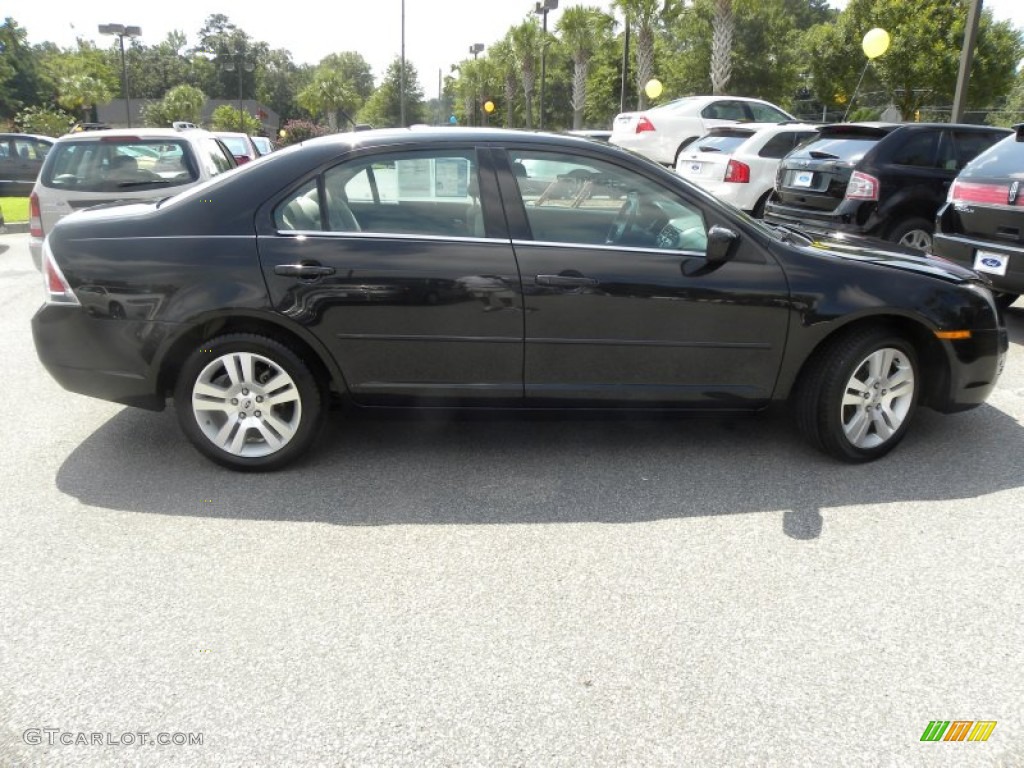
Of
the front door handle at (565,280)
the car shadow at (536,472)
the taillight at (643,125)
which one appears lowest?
the car shadow at (536,472)

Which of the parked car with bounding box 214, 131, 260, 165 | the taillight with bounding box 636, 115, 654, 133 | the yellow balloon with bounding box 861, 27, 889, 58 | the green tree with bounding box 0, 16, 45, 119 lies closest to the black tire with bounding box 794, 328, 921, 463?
the parked car with bounding box 214, 131, 260, 165

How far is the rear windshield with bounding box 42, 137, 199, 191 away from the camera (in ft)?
24.8

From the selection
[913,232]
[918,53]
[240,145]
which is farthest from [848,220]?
[918,53]

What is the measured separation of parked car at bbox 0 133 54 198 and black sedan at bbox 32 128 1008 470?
15.6m

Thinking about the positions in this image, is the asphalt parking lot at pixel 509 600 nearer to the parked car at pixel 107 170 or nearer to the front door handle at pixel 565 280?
the front door handle at pixel 565 280

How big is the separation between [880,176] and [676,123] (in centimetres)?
788

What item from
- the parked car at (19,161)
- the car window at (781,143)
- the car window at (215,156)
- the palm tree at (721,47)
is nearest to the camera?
the car window at (215,156)

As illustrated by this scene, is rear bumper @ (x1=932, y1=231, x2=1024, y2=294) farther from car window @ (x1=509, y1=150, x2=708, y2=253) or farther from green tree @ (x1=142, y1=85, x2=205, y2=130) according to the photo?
green tree @ (x1=142, y1=85, x2=205, y2=130)

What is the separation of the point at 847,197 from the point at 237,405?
20.4ft

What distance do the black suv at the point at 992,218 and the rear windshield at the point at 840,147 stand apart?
152 cm

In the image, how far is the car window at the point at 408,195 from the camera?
12.6 ft

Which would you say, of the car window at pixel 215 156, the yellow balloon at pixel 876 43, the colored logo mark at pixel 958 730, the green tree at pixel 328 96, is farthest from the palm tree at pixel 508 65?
the colored logo mark at pixel 958 730

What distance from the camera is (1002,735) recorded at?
2291 millimetres

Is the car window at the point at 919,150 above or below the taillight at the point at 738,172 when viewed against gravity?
above
